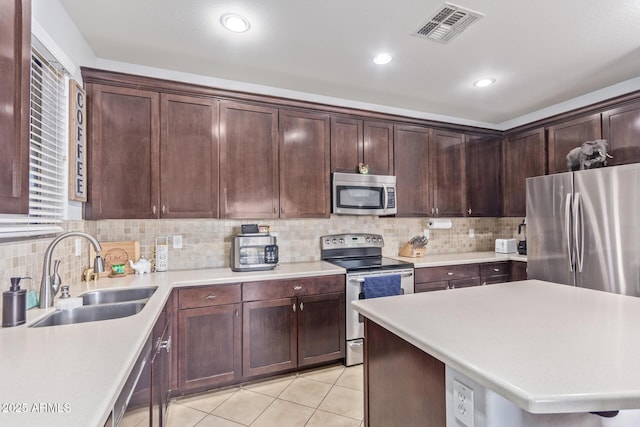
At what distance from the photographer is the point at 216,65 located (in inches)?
101

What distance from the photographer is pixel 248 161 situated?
9.11 ft

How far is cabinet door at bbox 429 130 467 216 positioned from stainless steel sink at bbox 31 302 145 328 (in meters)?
3.12

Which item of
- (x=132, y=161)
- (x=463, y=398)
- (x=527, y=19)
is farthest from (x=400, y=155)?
(x=463, y=398)

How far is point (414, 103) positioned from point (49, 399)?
3.64 m

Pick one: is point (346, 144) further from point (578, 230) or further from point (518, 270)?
point (518, 270)

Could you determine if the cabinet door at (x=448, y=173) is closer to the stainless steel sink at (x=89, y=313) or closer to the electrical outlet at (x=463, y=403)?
the electrical outlet at (x=463, y=403)

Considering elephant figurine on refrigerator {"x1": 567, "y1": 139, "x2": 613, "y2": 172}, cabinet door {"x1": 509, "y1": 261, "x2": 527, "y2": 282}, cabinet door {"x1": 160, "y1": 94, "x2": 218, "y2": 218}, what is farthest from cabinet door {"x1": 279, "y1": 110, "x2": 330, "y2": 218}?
elephant figurine on refrigerator {"x1": 567, "y1": 139, "x2": 613, "y2": 172}

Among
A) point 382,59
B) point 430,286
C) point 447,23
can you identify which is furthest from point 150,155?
point 430,286

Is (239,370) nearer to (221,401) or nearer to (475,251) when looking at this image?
(221,401)

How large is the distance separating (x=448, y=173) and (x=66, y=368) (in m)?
3.72

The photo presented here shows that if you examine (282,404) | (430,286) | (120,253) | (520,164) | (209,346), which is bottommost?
(282,404)

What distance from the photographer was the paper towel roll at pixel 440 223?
12.0ft

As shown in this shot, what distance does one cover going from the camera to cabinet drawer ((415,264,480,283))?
3143mm

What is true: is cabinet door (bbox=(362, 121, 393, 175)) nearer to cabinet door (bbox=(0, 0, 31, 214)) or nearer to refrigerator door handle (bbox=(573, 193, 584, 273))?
refrigerator door handle (bbox=(573, 193, 584, 273))
